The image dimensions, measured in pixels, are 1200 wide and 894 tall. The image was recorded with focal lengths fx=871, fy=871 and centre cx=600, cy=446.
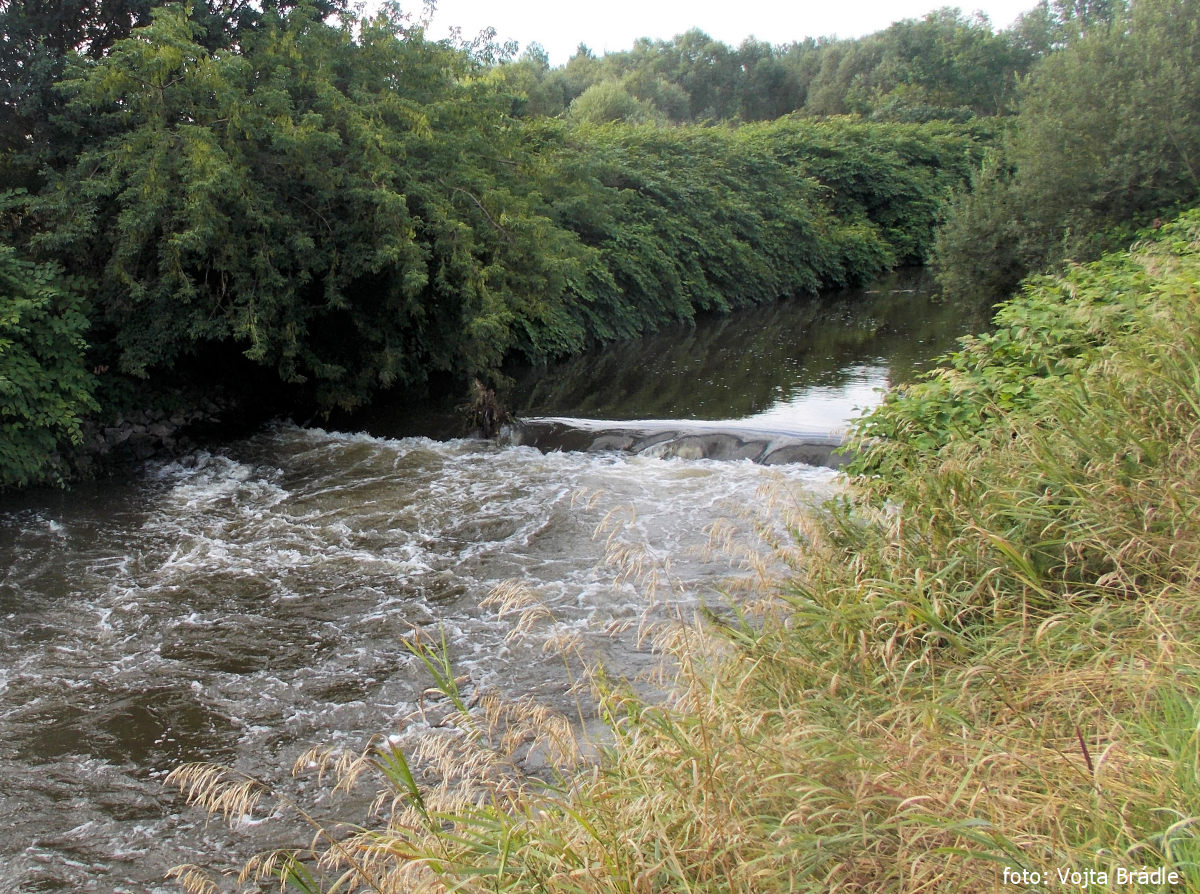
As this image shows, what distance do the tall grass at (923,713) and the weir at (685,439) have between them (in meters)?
4.86

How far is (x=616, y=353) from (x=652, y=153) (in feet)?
24.2

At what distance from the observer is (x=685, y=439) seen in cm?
1153

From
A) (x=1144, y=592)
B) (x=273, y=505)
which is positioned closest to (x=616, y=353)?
(x=273, y=505)

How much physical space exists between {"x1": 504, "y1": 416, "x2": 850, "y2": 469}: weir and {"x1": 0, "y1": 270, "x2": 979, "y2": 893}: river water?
33cm

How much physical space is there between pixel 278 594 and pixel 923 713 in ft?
19.5

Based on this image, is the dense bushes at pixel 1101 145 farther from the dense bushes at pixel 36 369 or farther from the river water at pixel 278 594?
the dense bushes at pixel 36 369

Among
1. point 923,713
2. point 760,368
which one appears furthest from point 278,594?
point 760,368

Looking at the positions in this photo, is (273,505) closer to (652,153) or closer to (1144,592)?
(1144,592)

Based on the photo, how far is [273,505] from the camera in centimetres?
994

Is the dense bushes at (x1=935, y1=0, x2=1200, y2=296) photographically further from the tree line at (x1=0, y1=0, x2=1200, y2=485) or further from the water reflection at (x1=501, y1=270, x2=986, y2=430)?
the water reflection at (x1=501, y1=270, x2=986, y2=430)

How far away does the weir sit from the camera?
1089 cm

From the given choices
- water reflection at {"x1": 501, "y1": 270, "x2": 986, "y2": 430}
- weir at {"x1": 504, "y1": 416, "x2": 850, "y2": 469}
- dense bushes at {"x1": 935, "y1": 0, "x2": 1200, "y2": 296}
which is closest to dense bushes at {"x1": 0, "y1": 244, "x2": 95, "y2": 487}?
weir at {"x1": 504, "y1": 416, "x2": 850, "y2": 469}

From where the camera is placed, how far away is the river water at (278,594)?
500cm

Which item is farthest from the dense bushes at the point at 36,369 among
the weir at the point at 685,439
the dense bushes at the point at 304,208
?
the weir at the point at 685,439
